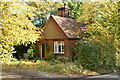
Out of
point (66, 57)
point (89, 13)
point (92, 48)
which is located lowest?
point (66, 57)

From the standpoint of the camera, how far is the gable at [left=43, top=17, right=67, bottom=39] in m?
20.0

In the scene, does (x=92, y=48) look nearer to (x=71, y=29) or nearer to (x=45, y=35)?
(x=71, y=29)

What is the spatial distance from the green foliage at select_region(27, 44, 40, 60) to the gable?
87.8 inches

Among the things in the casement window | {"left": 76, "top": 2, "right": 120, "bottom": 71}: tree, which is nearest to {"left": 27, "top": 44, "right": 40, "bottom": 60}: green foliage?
the casement window

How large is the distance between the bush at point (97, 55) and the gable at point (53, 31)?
685 centimetres

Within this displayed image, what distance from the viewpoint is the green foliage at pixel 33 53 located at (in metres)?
21.0

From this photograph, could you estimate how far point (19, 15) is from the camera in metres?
10.1

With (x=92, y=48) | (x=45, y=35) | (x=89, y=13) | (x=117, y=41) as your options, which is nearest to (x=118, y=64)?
(x=117, y=41)

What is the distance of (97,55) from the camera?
12516 mm

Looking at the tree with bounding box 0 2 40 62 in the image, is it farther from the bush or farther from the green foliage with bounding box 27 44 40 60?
the green foliage with bounding box 27 44 40 60

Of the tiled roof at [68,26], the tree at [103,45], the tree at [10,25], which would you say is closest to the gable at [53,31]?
the tiled roof at [68,26]

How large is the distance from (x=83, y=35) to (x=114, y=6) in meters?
8.31

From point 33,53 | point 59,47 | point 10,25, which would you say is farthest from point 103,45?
point 33,53

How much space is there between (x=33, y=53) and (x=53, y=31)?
12.6 feet
